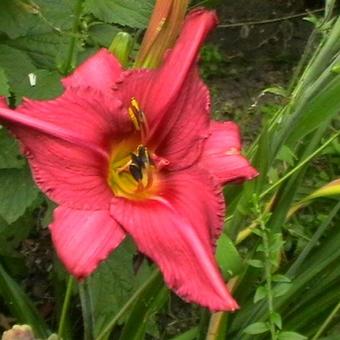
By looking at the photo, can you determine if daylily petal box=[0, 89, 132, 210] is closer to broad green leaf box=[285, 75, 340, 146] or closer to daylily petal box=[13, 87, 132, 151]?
daylily petal box=[13, 87, 132, 151]

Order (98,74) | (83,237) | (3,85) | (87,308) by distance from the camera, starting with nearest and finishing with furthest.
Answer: (83,237), (98,74), (87,308), (3,85)

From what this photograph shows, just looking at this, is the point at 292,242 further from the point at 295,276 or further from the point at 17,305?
the point at 17,305

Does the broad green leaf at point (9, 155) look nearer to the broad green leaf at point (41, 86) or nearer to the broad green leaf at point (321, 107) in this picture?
the broad green leaf at point (41, 86)

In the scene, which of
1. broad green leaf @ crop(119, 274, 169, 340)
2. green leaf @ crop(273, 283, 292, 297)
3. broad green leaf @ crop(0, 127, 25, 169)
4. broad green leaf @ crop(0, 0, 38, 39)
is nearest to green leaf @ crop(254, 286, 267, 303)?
green leaf @ crop(273, 283, 292, 297)

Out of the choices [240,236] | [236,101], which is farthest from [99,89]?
[236,101]

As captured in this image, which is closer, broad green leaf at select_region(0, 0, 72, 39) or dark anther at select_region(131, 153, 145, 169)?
dark anther at select_region(131, 153, 145, 169)

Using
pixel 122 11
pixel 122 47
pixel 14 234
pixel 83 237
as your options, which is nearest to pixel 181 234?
pixel 83 237

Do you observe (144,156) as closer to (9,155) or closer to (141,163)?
(141,163)
